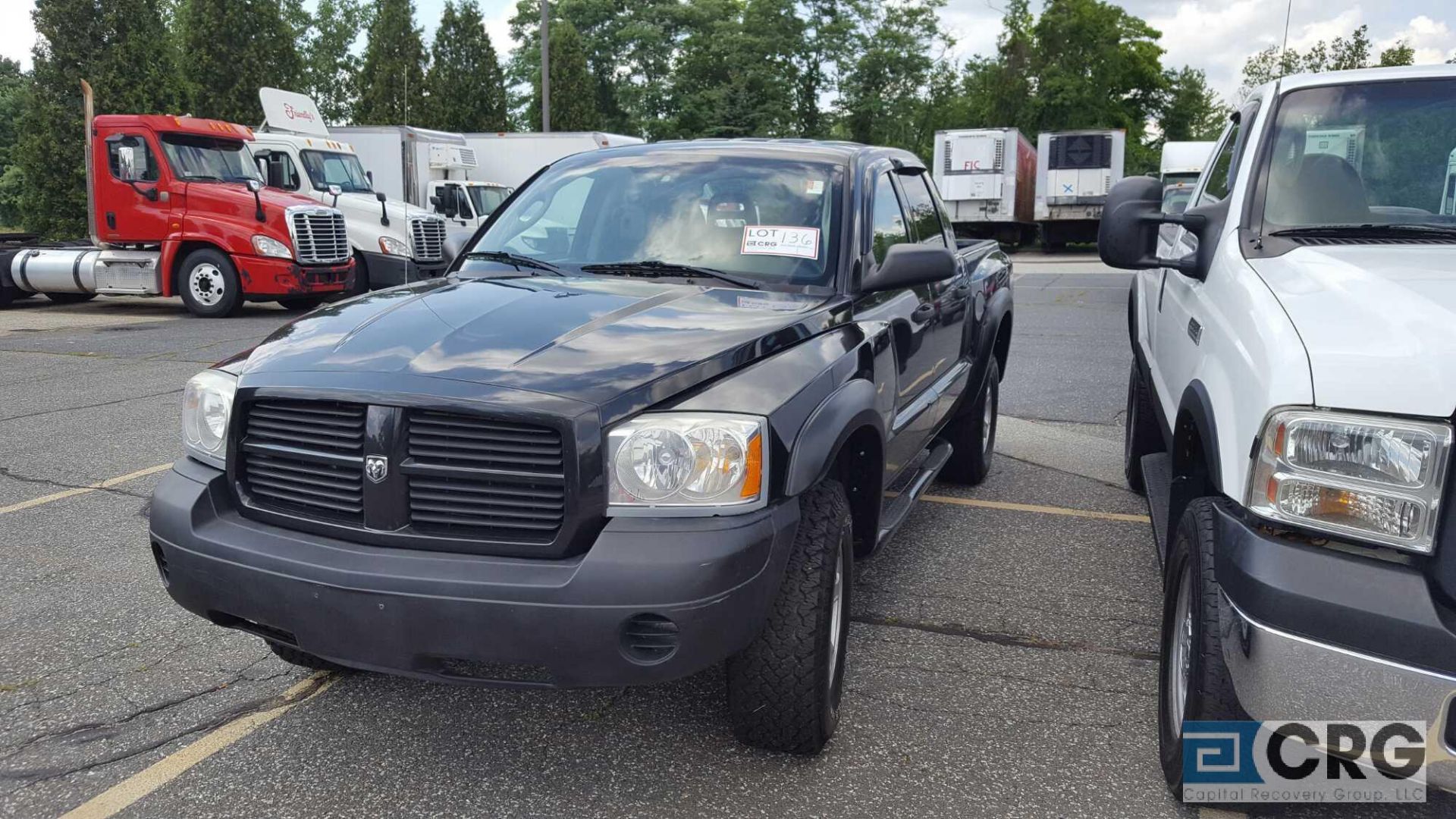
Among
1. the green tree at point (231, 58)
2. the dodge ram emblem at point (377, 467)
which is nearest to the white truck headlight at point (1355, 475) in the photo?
the dodge ram emblem at point (377, 467)

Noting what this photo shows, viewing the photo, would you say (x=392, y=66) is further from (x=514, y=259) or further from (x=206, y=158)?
(x=514, y=259)

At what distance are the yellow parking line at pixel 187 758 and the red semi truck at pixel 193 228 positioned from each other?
12.8 m

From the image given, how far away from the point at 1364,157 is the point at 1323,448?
71.0 inches

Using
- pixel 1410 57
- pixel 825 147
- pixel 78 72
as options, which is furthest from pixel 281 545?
pixel 1410 57

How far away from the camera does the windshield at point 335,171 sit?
17797 millimetres

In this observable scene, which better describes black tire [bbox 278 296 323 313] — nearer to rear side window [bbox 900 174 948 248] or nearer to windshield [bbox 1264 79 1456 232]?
rear side window [bbox 900 174 948 248]

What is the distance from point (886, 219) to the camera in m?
4.34

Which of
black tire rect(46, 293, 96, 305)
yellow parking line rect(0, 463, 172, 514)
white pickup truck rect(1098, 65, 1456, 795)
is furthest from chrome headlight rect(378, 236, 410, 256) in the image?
white pickup truck rect(1098, 65, 1456, 795)

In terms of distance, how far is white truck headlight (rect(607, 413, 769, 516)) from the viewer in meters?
2.57

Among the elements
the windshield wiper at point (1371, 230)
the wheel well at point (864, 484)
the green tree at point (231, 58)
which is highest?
the green tree at point (231, 58)

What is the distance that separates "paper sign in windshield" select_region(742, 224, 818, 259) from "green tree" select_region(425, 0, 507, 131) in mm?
36928

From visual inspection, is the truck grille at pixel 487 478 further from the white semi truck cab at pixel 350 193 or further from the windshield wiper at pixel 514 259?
the white semi truck cab at pixel 350 193

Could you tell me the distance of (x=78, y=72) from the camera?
27.2m

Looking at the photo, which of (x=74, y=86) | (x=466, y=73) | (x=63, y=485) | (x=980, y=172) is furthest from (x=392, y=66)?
(x=63, y=485)
